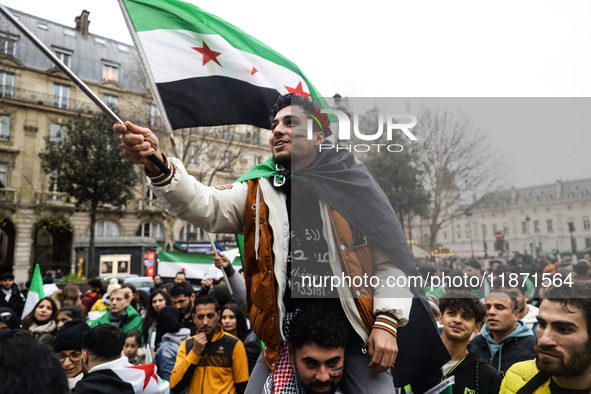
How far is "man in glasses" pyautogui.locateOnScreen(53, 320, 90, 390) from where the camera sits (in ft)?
12.0

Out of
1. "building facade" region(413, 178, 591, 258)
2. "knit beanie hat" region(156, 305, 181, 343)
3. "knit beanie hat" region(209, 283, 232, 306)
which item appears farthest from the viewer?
"knit beanie hat" region(209, 283, 232, 306)

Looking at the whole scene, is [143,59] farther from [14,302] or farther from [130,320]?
[14,302]

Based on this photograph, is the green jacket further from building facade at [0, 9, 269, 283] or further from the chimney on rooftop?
the chimney on rooftop

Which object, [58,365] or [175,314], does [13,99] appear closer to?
[175,314]

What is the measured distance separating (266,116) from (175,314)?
10.8 feet

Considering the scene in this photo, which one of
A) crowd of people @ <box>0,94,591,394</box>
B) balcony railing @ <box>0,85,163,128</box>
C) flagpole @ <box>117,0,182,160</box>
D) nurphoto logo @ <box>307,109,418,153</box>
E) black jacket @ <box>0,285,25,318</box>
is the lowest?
black jacket @ <box>0,285,25,318</box>

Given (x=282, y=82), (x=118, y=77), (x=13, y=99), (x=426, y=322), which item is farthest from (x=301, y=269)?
(x=118, y=77)

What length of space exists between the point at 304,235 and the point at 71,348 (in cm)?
272

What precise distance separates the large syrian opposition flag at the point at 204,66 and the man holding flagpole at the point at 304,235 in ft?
4.62

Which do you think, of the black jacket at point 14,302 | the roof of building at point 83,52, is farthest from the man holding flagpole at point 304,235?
the roof of building at point 83,52

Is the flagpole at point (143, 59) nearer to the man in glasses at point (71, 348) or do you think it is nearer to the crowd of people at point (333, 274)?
the crowd of people at point (333, 274)

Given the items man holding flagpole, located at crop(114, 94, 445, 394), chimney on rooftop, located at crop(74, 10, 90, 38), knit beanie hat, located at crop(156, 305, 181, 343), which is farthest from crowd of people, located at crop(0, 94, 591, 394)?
chimney on rooftop, located at crop(74, 10, 90, 38)

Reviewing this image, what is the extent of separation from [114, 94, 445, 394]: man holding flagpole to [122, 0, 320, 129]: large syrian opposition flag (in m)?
1.41

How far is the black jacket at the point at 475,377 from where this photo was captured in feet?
10.4
